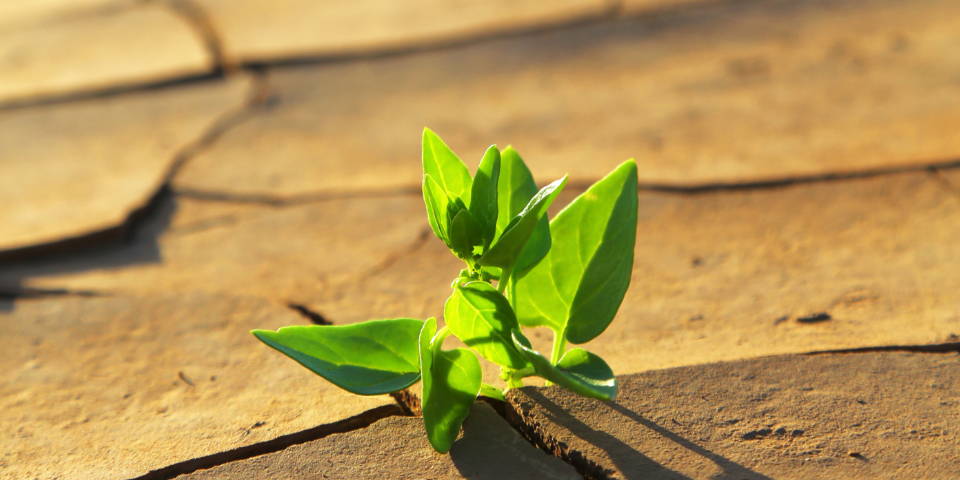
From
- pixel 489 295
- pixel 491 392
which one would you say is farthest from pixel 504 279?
pixel 491 392

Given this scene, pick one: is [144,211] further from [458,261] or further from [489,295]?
[489,295]

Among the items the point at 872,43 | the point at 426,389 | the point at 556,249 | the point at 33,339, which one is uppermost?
the point at 872,43

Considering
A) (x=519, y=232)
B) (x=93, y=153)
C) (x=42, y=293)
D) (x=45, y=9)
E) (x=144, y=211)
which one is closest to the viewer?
(x=519, y=232)

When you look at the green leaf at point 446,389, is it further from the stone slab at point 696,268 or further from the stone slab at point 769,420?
the stone slab at point 696,268

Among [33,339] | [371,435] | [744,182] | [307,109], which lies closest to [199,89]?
[307,109]

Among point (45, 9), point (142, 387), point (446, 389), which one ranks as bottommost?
point (142, 387)

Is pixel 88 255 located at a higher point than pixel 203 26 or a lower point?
lower

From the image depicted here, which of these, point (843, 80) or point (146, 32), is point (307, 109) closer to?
point (146, 32)
